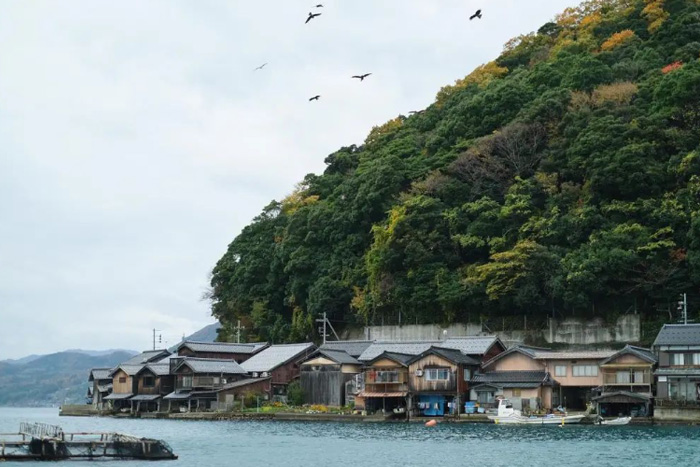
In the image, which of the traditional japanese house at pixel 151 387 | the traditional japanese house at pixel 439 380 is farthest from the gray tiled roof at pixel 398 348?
the traditional japanese house at pixel 151 387

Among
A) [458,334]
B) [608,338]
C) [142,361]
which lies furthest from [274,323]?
[608,338]

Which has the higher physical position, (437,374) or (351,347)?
(351,347)

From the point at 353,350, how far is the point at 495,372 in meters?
12.4

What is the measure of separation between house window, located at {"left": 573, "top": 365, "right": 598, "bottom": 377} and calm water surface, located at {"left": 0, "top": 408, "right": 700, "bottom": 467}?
6.79m

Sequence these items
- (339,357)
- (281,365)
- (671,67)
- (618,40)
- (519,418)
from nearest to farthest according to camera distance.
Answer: (519,418)
(339,357)
(281,365)
(671,67)
(618,40)

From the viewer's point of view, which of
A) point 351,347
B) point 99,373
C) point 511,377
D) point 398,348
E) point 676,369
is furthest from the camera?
point 99,373

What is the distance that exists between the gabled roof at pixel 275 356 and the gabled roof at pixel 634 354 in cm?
2436

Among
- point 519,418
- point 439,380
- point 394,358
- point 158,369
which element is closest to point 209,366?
point 158,369

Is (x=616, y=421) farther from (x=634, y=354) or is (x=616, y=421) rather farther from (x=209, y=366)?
(x=209, y=366)

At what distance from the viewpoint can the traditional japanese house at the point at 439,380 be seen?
184 feet

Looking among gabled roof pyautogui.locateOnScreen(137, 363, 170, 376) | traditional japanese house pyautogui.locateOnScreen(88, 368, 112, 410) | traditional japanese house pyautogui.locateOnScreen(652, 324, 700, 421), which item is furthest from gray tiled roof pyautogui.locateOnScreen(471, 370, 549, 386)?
traditional japanese house pyautogui.locateOnScreen(88, 368, 112, 410)

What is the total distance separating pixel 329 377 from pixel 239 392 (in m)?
8.11

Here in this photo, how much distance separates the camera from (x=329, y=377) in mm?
62219

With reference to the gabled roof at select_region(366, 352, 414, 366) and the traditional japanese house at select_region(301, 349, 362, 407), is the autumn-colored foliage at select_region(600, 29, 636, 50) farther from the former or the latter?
the traditional japanese house at select_region(301, 349, 362, 407)
